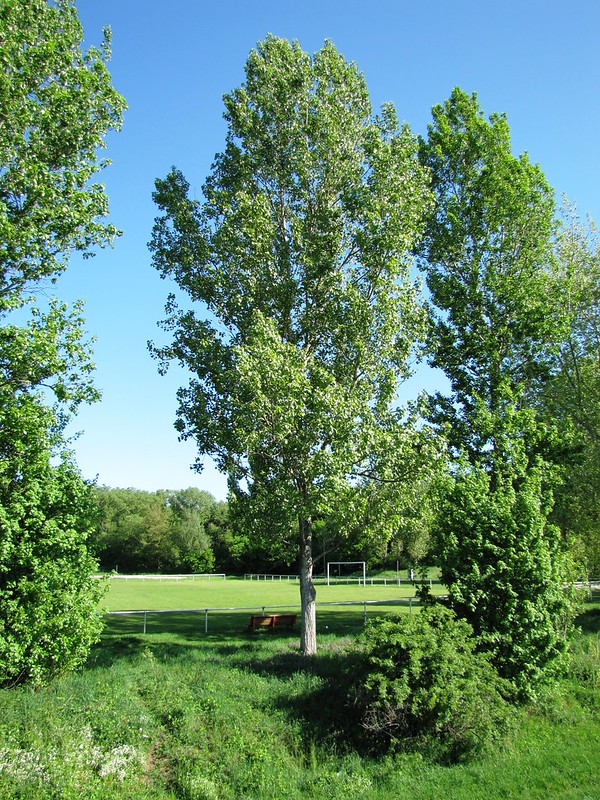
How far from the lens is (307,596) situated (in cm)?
1573

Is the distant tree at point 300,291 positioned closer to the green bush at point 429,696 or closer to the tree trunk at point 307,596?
the tree trunk at point 307,596

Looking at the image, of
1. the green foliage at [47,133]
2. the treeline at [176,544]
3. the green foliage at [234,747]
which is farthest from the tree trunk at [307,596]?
the treeline at [176,544]

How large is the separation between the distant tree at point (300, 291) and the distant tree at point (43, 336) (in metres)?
3.88

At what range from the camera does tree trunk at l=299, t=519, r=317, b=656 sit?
1548cm

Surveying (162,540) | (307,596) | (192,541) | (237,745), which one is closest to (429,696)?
(237,745)

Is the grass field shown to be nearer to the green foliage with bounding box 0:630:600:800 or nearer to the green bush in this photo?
the green foliage with bounding box 0:630:600:800

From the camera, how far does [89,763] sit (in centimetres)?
839

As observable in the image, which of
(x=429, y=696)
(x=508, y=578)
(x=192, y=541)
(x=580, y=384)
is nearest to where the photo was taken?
(x=429, y=696)

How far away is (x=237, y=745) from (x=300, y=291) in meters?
11.7

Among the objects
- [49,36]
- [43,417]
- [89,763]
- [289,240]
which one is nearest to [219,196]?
[289,240]

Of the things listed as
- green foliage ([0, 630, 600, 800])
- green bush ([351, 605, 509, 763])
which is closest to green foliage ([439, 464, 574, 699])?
green foliage ([0, 630, 600, 800])

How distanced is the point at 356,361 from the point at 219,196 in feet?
22.0

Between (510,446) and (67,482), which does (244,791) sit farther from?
(510,446)

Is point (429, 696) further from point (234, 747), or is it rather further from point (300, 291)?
point (300, 291)
